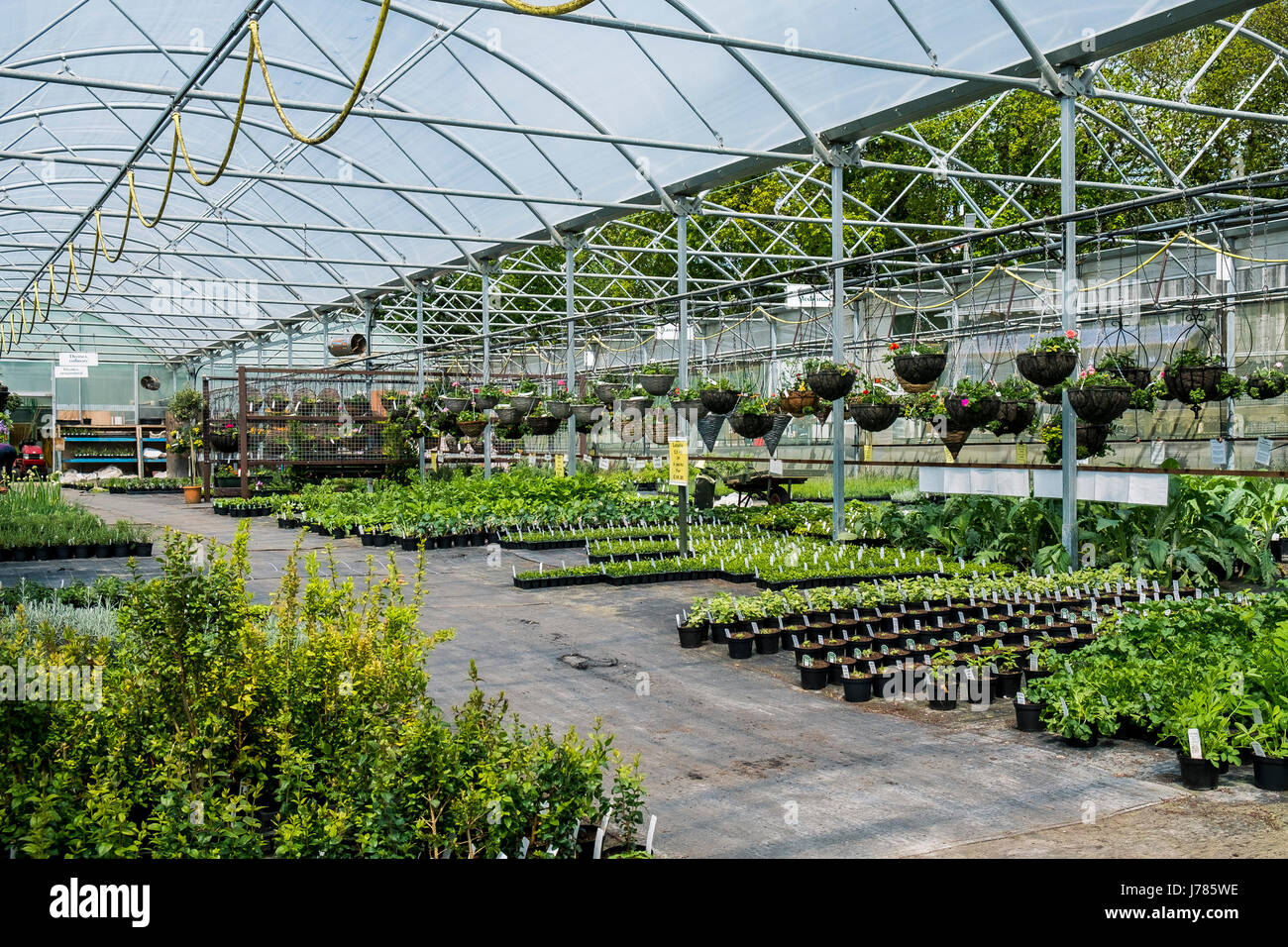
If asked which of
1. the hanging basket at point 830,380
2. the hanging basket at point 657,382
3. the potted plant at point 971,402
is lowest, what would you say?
the potted plant at point 971,402

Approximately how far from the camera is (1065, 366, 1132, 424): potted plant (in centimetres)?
877

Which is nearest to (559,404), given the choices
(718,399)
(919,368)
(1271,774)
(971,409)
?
(718,399)

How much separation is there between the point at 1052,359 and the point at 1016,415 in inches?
170

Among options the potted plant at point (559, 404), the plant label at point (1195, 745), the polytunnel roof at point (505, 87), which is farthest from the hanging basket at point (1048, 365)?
the potted plant at point (559, 404)

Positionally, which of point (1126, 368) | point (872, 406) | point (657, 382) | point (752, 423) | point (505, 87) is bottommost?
point (752, 423)

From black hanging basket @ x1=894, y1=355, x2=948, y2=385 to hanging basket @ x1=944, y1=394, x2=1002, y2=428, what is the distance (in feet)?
4.29

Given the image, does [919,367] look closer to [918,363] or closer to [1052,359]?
[918,363]

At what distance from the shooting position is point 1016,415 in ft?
42.5

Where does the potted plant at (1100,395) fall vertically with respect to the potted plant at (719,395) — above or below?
below

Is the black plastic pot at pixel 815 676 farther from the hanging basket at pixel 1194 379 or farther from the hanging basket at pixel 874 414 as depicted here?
the hanging basket at pixel 1194 379

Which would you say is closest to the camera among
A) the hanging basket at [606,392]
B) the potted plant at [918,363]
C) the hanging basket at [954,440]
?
the potted plant at [918,363]

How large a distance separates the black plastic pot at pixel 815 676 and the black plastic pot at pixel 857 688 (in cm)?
30

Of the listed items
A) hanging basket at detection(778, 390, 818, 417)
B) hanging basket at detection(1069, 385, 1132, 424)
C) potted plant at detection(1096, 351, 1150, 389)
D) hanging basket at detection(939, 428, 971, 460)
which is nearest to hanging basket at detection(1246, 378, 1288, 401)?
potted plant at detection(1096, 351, 1150, 389)

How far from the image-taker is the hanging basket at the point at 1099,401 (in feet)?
28.8
